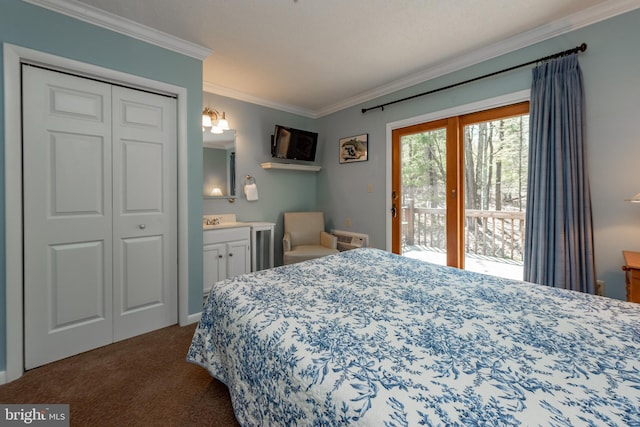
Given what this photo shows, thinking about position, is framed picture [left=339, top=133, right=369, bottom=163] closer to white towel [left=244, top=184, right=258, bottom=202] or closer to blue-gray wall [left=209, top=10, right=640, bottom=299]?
blue-gray wall [left=209, top=10, right=640, bottom=299]

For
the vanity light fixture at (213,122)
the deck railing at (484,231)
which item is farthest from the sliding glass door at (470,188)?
the vanity light fixture at (213,122)

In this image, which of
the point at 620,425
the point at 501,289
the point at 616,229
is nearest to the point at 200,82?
the point at 501,289

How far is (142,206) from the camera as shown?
2324mm

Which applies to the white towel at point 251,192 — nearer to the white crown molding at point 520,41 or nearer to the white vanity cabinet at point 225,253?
the white vanity cabinet at point 225,253

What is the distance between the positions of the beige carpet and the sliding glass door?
8.46 feet

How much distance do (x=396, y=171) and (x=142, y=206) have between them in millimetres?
2778

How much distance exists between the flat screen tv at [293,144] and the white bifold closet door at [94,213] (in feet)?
5.04

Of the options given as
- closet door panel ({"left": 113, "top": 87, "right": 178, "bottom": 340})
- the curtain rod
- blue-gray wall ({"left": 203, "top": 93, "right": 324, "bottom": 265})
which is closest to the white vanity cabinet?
closet door panel ({"left": 113, "top": 87, "right": 178, "bottom": 340})

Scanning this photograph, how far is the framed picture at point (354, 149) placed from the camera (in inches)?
146

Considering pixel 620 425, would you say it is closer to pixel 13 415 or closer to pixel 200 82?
pixel 13 415

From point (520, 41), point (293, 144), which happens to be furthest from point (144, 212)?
point (520, 41)

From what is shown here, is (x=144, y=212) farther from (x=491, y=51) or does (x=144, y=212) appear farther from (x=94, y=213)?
(x=491, y=51)

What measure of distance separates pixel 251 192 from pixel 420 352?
315cm

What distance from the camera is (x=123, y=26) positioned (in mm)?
2111
